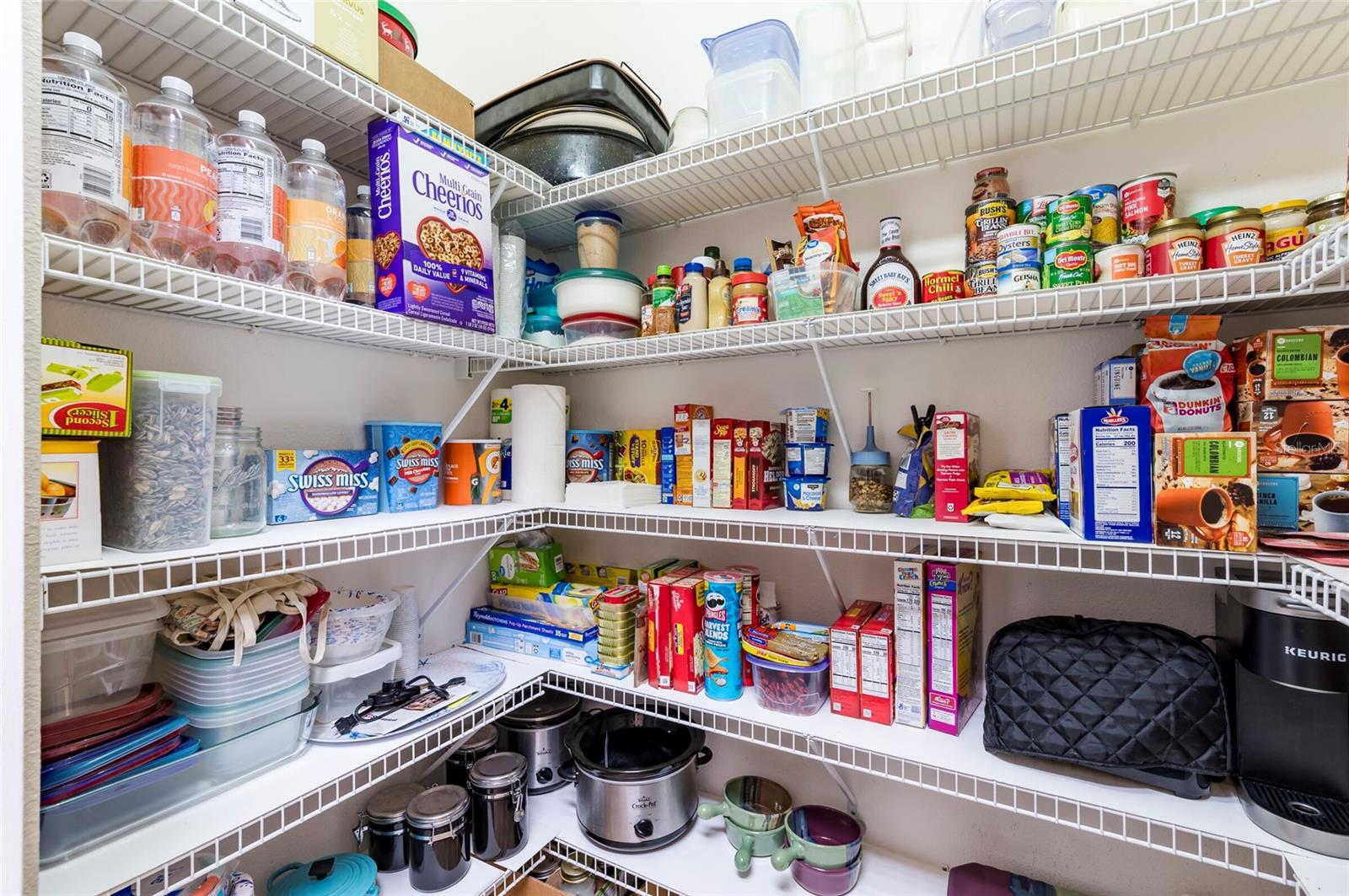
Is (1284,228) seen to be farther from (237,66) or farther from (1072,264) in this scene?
(237,66)

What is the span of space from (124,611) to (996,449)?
1.64 meters

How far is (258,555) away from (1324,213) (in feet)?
5.65

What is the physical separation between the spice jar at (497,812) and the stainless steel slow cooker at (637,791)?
15 cm

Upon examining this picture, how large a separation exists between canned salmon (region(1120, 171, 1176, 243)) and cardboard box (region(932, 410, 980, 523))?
41 centimetres

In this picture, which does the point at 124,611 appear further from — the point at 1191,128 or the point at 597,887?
the point at 1191,128

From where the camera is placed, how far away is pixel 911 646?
1.10 metres

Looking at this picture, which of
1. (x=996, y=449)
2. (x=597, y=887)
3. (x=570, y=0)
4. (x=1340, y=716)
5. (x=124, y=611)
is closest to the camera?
(x=1340, y=716)

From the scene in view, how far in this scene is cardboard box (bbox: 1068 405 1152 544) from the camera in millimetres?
862

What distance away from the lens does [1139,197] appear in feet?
3.24

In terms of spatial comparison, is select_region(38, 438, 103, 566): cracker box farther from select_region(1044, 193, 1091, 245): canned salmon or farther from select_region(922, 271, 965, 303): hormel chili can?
select_region(1044, 193, 1091, 245): canned salmon

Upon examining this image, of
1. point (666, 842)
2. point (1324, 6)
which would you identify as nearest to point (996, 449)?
point (1324, 6)

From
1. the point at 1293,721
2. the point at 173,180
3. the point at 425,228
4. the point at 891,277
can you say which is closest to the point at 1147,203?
the point at 891,277

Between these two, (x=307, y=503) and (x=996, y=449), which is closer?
(x=307, y=503)

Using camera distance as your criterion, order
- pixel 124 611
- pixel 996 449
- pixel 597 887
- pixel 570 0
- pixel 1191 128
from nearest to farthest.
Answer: pixel 124 611, pixel 1191 128, pixel 996 449, pixel 597 887, pixel 570 0
